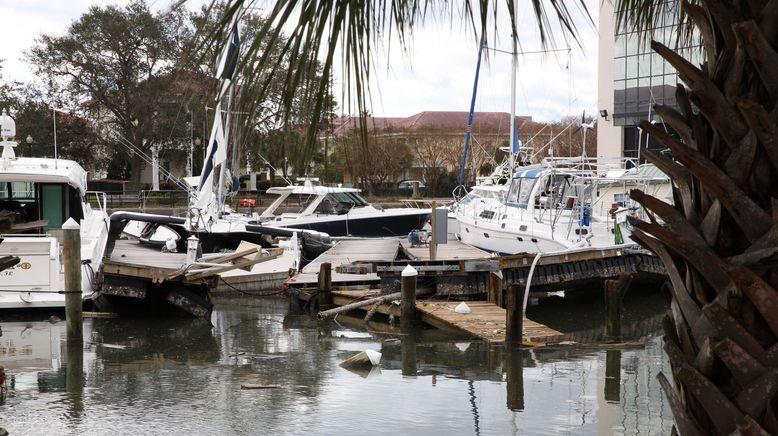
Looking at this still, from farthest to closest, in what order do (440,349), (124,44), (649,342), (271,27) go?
(124,44)
(649,342)
(440,349)
(271,27)

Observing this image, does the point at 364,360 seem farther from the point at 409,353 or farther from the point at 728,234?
the point at 728,234

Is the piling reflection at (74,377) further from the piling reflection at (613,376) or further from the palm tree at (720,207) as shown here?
the palm tree at (720,207)

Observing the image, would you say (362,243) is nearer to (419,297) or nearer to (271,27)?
(419,297)

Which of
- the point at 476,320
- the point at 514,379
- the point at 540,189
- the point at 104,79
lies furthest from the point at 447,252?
the point at 104,79

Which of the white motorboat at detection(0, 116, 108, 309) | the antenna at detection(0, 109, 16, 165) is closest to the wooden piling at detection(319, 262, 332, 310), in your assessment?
the white motorboat at detection(0, 116, 108, 309)

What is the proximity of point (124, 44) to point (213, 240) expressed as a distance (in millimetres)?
25561

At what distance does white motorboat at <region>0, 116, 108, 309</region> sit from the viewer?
661 inches

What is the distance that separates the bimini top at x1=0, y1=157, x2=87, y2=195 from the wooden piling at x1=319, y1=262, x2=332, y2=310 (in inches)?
216

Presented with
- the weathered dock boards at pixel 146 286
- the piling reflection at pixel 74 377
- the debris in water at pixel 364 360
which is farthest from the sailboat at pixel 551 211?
the piling reflection at pixel 74 377

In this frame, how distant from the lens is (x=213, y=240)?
26.0m

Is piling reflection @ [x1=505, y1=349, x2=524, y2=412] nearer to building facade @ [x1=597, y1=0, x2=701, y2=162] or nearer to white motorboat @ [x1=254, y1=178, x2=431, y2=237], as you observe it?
white motorboat @ [x1=254, y1=178, x2=431, y2=237]

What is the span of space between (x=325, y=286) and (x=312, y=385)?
24.6 feet

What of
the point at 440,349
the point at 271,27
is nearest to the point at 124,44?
the point at 440,349

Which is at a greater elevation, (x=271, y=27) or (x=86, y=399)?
(x=271, y=27)
